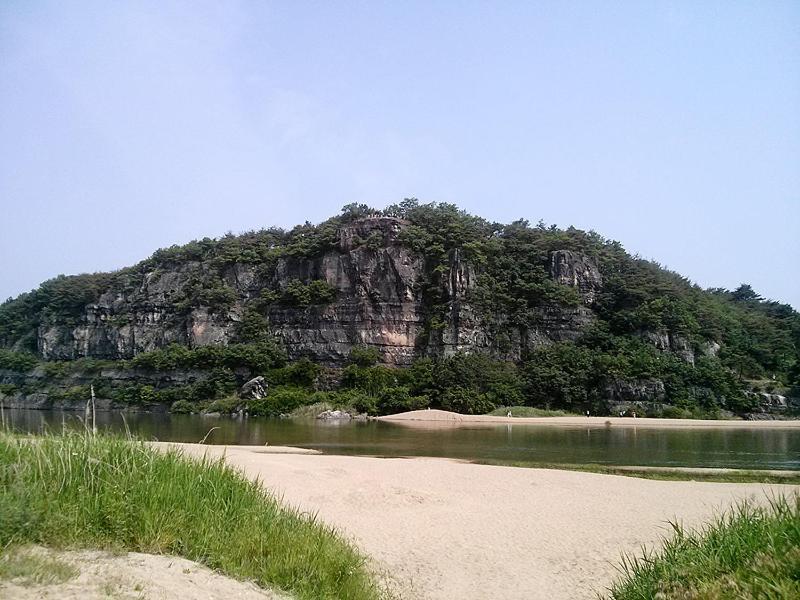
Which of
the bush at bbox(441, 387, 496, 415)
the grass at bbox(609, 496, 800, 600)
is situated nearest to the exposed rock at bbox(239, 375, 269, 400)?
the bush at bbox(441, 387, 496, 415)

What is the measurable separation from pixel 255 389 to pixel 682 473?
181 ft

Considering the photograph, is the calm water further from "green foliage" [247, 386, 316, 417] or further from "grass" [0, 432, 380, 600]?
"green foliage" [247, 386, 316, 417]

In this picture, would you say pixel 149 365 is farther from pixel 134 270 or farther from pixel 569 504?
pixel 569 504

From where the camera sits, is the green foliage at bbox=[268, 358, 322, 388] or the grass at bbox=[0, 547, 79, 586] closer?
the grass at bbox=[0, 547, 79, 586]

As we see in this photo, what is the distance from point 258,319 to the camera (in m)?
79.1

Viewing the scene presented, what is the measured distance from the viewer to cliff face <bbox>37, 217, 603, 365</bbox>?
72.1 meters

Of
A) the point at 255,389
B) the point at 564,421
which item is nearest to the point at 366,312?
the point at 255,389

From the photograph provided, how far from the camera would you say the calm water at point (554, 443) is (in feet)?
83.8

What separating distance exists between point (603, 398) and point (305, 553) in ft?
191

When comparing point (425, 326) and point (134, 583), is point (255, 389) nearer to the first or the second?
point (425, 326)

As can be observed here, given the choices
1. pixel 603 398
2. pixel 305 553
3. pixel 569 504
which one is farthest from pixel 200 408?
pixel 305 553

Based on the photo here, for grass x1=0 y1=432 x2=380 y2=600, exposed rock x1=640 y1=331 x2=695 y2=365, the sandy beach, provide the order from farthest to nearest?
exposed rock x1=640 y1=331 x2=695 y2=365 → the sandy beach → grass x1=0 y1=432 x2=380 y2=600

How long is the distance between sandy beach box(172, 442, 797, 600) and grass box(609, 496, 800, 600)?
124 centimetres

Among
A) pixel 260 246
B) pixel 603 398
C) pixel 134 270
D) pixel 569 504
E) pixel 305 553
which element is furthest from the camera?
pixel 134 270
